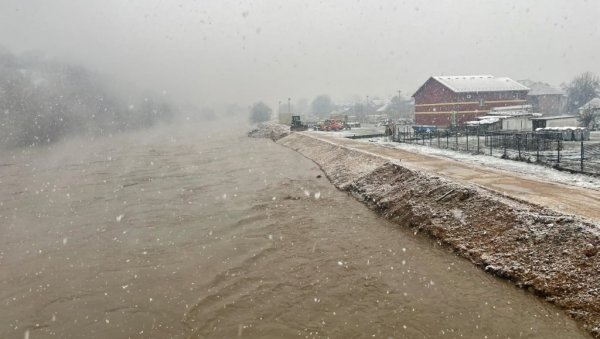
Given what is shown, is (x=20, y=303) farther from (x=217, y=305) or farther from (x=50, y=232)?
(x=50, y=232)

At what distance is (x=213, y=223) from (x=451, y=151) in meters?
22.9

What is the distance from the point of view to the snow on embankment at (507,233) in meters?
9.07

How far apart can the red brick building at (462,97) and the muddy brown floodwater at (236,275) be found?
48.0 meters

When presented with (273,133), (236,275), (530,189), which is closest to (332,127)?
(273,133)

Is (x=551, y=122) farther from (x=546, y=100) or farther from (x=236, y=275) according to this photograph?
(x=546, y=100)

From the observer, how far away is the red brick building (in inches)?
2419

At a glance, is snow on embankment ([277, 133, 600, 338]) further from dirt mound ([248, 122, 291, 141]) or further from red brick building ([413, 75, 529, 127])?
red brick building ([413, 75, 529, 127])

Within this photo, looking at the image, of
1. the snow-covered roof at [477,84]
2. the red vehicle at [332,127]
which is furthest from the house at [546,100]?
the red vehicle at [332,127]

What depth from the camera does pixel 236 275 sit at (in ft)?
35.1

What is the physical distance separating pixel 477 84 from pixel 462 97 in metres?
5.37

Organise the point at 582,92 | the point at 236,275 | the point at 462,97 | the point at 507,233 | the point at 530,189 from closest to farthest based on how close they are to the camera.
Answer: the point at 236,275
the point at 507,233
the point at 530,189
the point at 462,97
the point at 582,92

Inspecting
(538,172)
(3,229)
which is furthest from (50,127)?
(538,172)

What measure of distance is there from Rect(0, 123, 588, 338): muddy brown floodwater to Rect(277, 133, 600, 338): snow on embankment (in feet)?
1.47

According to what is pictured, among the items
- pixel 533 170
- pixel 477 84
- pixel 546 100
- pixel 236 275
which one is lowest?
pixel 236 275
